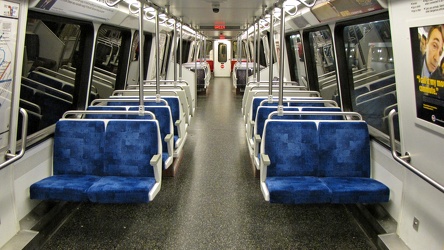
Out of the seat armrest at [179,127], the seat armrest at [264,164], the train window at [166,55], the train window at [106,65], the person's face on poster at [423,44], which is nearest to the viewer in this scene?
the person's face on poster at [423,44]

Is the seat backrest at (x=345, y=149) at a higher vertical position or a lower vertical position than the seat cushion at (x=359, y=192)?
higher

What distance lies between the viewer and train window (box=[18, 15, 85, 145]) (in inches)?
203

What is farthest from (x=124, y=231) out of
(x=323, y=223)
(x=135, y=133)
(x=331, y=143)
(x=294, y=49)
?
(x=294, y=49)

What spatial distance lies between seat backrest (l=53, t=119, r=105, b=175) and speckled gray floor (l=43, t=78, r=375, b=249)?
0.48m

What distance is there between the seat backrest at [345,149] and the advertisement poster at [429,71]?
95 centimetres

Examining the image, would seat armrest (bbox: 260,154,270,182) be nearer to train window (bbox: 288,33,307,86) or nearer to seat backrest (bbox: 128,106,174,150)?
seat backrest (bbox: 128,106,174,150)

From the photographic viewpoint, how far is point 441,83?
2275 millimetres

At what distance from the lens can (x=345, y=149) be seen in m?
3.50

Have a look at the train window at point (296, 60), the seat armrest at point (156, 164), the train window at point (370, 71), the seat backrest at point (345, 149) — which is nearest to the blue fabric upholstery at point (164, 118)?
the seat armrest at point (156, 164)

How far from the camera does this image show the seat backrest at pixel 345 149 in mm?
3484

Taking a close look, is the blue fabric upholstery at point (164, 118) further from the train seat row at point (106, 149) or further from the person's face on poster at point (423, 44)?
the person's face on poster at point (423, 44)

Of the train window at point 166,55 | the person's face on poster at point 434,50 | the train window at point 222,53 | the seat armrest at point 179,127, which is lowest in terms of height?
the seat armrest at point 179,127

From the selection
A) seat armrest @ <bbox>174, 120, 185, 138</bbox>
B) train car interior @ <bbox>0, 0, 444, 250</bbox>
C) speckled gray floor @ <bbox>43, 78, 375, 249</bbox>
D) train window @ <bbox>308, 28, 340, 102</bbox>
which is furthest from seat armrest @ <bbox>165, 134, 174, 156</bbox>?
train window @ <bbox>308, 28, 340, 102</bbox>

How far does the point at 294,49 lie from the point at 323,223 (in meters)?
5.62
